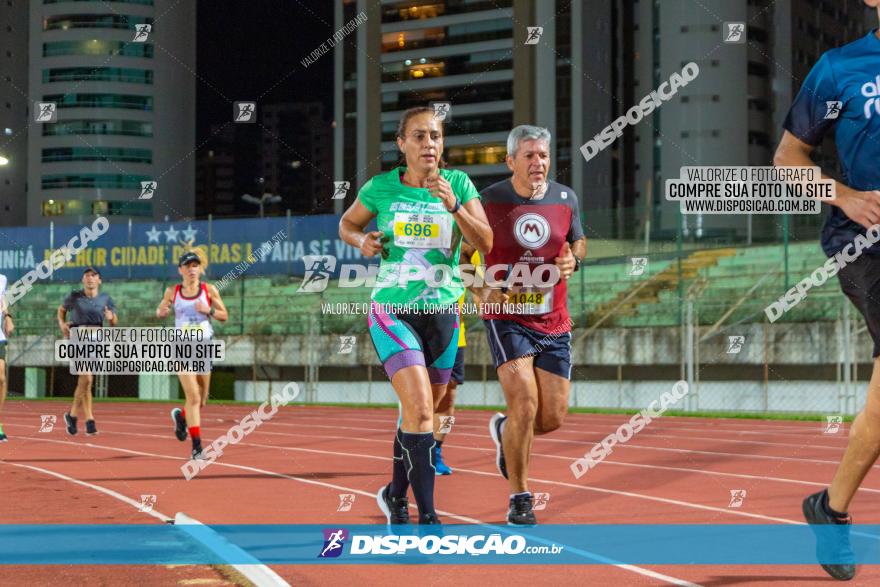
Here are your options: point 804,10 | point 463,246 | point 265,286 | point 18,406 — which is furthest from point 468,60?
point 463,246

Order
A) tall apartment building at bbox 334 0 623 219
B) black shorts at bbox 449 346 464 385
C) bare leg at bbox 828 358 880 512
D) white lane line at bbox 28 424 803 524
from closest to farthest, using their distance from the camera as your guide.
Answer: bare leg at bbox 828 358 880 512 < white lane line at bbox 28 424 803 524 < black shorts at bbox 449 346 464 385 < tall apartment building at bbox 334 0 623 219

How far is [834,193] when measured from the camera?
487 cm

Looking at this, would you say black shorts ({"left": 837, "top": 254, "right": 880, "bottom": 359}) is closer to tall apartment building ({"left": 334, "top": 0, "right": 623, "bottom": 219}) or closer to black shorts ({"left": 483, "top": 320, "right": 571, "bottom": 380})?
black shorts ({"left": 483, "top": 320, "right": 571, "bottom": 380})

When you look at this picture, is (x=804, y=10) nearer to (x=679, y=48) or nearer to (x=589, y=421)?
(x=679, y=48)

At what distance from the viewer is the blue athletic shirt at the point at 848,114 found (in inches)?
190

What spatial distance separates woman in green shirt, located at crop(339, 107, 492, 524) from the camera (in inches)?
256

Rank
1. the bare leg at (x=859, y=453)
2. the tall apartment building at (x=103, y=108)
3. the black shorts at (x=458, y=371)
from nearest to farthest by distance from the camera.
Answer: the bare leg at (x=859, y=453) < the black shorts at (x=458, y=371) < the tall apartment building at (x=103, y=108)

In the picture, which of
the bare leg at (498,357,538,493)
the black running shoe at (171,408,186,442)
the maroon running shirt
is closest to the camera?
the bare leg at (498,357,538,493)

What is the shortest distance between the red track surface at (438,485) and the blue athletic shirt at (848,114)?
1.63 m

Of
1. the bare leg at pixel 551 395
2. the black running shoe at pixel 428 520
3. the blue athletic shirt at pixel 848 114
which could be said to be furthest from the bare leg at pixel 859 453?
the bare leg at pixel 551 395

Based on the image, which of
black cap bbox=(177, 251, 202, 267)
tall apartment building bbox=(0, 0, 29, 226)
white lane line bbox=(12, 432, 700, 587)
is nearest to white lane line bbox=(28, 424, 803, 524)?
white lane line bbox=(12, 432, 700, 587)

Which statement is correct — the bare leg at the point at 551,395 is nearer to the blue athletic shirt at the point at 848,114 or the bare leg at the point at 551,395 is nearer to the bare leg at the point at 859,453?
the bare leg at the point at 859,453

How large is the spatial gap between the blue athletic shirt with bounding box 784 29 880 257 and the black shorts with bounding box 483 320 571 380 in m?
2.53

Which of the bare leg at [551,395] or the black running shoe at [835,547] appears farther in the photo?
the bare leg at [551,395]
